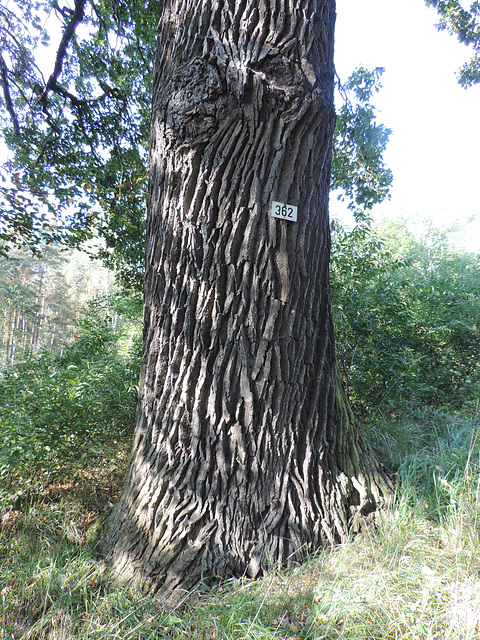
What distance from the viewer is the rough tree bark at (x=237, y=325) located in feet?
5.87

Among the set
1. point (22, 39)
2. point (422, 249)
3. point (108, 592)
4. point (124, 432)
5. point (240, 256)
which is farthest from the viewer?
point (422, 249)

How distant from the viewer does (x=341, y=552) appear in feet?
5.67

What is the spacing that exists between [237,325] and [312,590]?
1292 millimetres

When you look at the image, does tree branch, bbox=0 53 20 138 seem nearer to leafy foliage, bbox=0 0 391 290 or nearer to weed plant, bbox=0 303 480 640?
leafy foliage, bbox=0 0 391 290

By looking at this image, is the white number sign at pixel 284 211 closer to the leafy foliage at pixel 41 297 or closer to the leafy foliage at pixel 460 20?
the leafy foliage at pixel 460 20

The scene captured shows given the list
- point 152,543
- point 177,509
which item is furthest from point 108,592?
point 177,509

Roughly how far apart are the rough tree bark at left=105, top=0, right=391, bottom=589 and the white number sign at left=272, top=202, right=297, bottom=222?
0.04 metres

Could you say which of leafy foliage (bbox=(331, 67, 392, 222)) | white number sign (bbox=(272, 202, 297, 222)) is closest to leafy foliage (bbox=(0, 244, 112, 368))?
leafy foliage (bbox=(331, 67, 392, 222))

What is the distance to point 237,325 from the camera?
73.4 inches

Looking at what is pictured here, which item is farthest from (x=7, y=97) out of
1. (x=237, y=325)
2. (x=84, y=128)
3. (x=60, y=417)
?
(x=237, y=325)

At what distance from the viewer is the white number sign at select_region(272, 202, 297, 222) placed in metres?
1.90

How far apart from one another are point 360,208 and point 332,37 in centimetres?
418

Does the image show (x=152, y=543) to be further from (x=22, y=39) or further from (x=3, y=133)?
(x=22, y=39)

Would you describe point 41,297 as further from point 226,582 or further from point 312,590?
point 312,590
